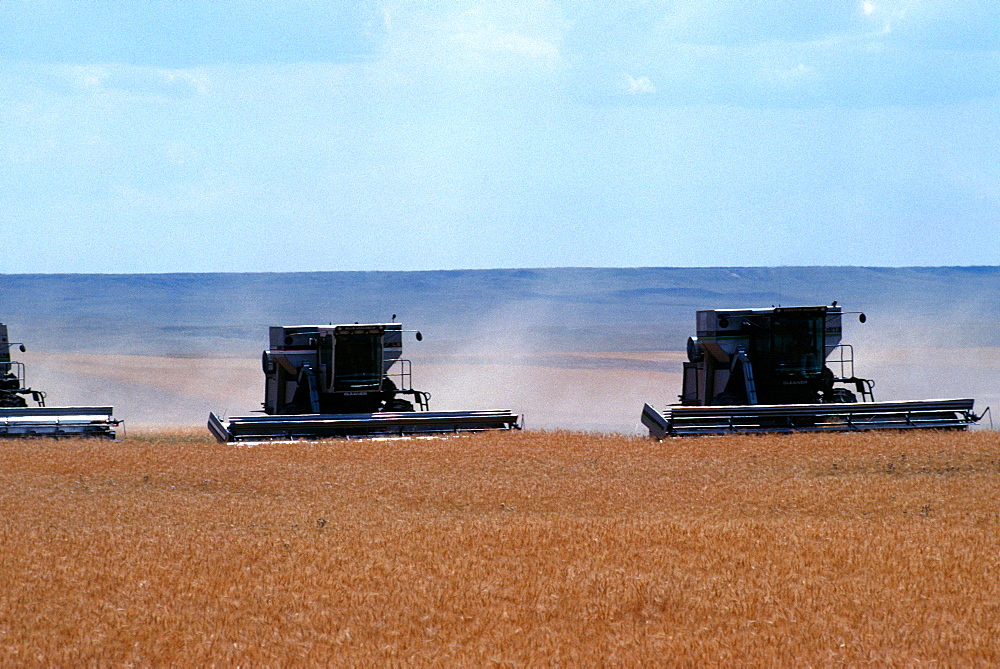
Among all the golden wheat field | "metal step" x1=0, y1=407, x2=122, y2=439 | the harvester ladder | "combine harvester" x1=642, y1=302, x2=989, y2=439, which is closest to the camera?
the golden wheat field

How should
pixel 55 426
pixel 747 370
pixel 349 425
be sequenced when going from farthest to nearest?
pixel 747 370, pixel 349 425, pixel 55 426

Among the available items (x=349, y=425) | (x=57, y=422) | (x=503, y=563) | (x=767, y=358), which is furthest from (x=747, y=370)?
(x=503, y=563)

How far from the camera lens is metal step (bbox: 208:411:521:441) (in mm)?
A: 21359

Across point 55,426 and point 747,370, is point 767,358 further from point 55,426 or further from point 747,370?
point 55,426

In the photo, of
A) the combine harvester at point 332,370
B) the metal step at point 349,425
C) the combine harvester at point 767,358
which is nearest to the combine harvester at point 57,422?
the metal step at point 349,425

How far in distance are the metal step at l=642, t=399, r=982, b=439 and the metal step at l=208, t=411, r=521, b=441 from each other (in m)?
3.18

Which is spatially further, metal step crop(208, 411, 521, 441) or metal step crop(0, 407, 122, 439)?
metal step crop(0, 407, 122, 439)

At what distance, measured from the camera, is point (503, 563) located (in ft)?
33.1

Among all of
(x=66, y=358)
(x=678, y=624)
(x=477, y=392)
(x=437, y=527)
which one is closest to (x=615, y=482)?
(x=437, y=527)

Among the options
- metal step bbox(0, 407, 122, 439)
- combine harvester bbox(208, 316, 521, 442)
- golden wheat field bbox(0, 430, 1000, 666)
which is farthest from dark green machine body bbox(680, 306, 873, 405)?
metal step bbox(0, 407, 122, 439)

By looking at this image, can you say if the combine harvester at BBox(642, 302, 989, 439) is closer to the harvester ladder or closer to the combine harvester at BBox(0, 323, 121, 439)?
the harvester ladder

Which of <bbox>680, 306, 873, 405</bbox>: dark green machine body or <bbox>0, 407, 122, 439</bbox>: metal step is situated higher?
<bbox>680, 306, 873, 405</bbox>: dark green machine body

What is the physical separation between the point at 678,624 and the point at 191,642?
124 inches

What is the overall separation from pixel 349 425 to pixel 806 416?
26.3ft
